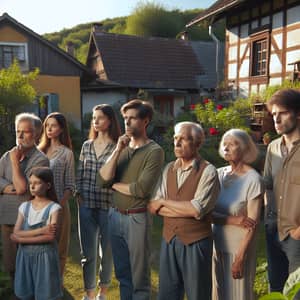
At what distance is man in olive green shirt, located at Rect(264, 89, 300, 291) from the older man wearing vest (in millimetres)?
504

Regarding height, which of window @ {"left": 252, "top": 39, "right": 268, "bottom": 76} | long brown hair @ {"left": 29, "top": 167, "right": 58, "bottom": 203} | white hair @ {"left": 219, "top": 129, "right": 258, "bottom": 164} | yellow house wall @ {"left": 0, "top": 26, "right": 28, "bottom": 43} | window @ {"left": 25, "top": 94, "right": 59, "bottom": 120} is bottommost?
long brown hair @ {"left": 29, "top": 167, "right": 58, "bottom": 203}

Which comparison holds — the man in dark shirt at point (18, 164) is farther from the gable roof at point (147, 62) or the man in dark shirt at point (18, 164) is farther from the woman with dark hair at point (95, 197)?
the gable roof at point (147, 62)

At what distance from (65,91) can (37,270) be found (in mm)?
16852

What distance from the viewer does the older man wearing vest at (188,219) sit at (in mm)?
2631

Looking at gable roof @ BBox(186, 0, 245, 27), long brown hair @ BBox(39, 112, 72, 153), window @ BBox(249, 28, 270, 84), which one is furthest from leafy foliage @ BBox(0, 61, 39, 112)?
long brown hair @ BBox(39, 112, 72, 153)

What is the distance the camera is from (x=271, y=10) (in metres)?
11.1

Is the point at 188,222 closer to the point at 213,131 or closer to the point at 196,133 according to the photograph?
the point at 196,133

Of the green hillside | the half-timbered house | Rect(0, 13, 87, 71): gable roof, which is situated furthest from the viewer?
the green hillside

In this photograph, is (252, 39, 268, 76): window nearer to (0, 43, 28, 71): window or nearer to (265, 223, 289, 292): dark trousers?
(265, 223, 289, 292): dark trousers

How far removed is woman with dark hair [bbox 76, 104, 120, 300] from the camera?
3.53 metres

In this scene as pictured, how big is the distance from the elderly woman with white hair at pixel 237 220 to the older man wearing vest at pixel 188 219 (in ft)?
0.59

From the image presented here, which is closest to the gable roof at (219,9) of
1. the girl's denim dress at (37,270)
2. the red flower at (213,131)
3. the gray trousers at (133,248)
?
the red flower at (213,131)

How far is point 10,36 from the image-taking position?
17.8 m

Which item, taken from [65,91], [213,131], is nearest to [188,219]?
[213,131]
